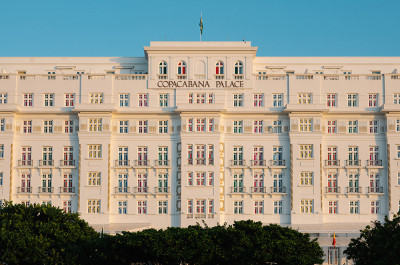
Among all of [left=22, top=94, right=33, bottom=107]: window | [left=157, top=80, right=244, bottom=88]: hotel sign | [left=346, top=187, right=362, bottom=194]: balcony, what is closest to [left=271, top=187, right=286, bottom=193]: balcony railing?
[left=346, top=187, right=362, bottom=194]: balcony

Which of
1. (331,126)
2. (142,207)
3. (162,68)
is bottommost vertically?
(142,207)

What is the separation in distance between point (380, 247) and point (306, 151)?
27.9 meters

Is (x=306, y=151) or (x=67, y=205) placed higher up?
(x=306, y=151)

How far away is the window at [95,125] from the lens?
71.4m

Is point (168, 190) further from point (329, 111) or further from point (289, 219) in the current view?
point (329, 111)

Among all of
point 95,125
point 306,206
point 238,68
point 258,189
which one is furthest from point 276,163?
point 95,125

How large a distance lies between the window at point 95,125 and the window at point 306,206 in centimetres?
2120

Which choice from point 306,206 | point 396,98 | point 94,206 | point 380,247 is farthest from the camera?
point 396,98

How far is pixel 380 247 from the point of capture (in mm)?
43406

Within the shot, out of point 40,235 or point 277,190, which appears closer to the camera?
point 40,235

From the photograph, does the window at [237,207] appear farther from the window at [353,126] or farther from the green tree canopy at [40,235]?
the green tree canopy at [40,235]

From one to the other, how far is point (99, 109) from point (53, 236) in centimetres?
2344

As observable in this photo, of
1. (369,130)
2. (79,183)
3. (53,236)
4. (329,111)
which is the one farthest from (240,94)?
(53,236)

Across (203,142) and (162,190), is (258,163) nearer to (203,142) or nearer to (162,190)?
(203,142)
